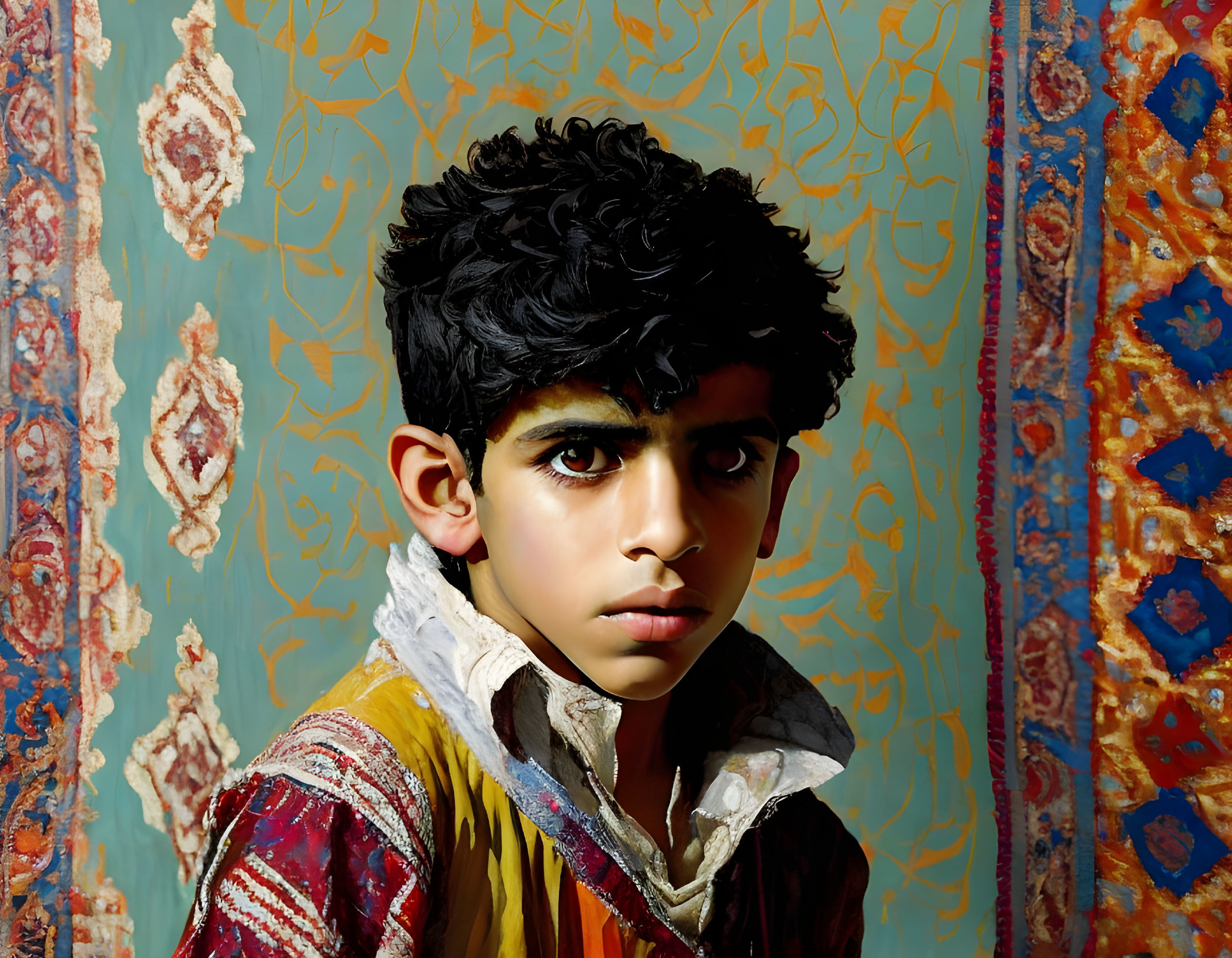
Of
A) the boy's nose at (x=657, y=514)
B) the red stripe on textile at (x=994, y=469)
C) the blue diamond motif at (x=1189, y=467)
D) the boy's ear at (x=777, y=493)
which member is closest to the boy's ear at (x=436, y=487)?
the boy's nose at (x=657, y=514)

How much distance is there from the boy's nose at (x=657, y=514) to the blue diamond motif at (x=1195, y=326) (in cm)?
55

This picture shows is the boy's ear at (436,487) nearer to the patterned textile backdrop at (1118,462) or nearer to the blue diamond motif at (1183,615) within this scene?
the patterned textile backdrop at (1118,462)

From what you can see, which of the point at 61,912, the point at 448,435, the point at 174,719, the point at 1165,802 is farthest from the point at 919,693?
the point at 61,912

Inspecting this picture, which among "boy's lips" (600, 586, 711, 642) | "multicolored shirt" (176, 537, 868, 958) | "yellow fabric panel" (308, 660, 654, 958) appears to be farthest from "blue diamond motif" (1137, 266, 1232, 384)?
"yellow fabric panel" (308, 660, 654, 958)

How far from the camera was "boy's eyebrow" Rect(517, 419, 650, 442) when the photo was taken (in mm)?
702

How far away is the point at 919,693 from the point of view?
3.38 ft

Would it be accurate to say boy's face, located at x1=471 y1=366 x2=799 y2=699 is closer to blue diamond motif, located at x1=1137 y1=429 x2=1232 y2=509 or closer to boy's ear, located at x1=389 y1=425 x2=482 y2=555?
boy's ear, located at x1=389 y1=425 x2=482 y2=555

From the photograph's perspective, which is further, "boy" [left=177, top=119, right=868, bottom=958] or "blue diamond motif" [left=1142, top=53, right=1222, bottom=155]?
"blue diamond motif" [left=1142, top=53, right=1222, bottom=155]

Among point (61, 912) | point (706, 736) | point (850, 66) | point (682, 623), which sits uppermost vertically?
point (850, 66)

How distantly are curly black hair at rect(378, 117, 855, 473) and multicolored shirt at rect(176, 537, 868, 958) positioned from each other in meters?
0.16

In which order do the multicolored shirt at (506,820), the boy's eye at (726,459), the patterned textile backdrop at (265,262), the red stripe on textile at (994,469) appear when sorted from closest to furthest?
1. the multicolored shirt at (506,820)
2. the boy's eye at (726,459)
3. the patterned textile backdrop at (265,262)
4. the red stripe on textile at (994,469)

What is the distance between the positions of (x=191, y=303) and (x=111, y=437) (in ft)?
0.43

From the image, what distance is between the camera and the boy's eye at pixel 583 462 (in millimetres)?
718

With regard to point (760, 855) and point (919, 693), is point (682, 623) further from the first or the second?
point (919, 693)
